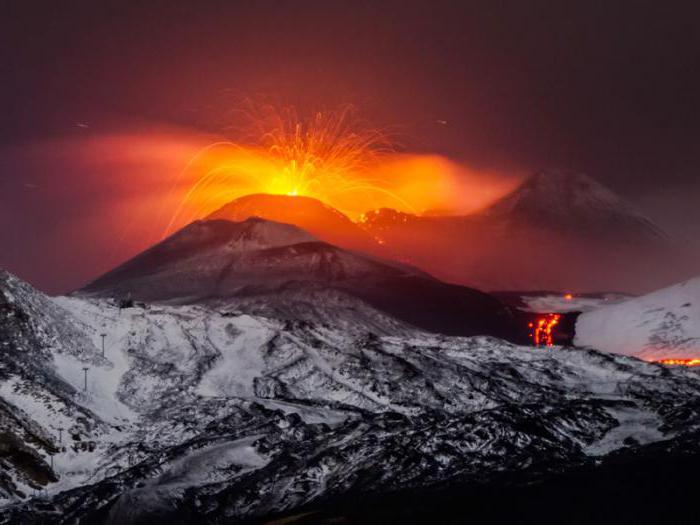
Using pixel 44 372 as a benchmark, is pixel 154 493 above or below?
below

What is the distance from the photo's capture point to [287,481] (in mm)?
176750

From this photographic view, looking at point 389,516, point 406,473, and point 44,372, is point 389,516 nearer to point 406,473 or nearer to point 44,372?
point 406,473

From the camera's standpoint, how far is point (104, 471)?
561ft

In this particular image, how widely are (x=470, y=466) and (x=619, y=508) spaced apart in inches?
1052

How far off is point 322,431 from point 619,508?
5371 cm

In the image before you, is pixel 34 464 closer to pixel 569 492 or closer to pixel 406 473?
pixel 406 473

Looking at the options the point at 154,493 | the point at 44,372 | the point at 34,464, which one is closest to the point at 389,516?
the point at 154,493

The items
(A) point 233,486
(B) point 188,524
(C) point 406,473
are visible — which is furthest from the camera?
(C) point 406,473

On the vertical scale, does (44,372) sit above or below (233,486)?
above

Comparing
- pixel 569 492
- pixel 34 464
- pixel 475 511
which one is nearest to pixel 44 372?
pixel 34 464

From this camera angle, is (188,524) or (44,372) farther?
(44,372)

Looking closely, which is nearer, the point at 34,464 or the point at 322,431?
the point at 34,464

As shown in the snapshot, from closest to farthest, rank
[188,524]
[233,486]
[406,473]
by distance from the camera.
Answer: [188,524]
[233,486]
[406,473]

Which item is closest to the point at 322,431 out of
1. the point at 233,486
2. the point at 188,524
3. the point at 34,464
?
the point at 233,486
